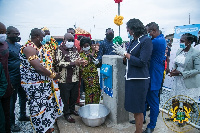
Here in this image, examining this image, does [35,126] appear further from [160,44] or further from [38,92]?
[160,44]

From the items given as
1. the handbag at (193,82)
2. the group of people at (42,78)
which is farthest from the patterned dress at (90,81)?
the handbag at (193,82)

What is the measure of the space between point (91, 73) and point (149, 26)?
5.93 ft

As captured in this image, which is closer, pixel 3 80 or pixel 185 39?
pixel 3 80

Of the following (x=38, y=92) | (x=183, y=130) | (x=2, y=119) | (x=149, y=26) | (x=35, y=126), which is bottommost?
(x=183, y=130)

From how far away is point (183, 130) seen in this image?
305 cm

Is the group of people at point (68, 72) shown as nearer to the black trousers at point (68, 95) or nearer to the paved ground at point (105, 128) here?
the black trousers at point (68, 95)

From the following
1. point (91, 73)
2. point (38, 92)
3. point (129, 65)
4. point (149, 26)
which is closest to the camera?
point (129, 65)

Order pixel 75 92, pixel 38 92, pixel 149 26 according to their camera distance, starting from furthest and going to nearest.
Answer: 1. pixel 75 92
2. pixel 149 26
3. pixel 38 92

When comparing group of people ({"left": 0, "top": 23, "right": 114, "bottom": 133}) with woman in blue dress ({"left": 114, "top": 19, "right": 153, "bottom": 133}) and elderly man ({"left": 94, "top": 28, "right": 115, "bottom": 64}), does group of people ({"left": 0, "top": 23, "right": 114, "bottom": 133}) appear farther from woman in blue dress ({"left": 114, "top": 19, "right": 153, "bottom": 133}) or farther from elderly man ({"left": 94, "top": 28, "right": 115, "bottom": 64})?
woman in blue dress ({"left": 114, "top": 19, "right": 153, "bottom": 133})

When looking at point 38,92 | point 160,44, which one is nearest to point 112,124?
point 38,92

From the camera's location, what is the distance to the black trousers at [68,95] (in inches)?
138

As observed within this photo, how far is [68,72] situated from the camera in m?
3.48

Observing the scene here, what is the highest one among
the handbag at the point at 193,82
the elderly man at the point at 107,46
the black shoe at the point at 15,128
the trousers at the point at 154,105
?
the elderly man at the point at 107,46

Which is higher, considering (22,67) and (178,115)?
(22,67)
